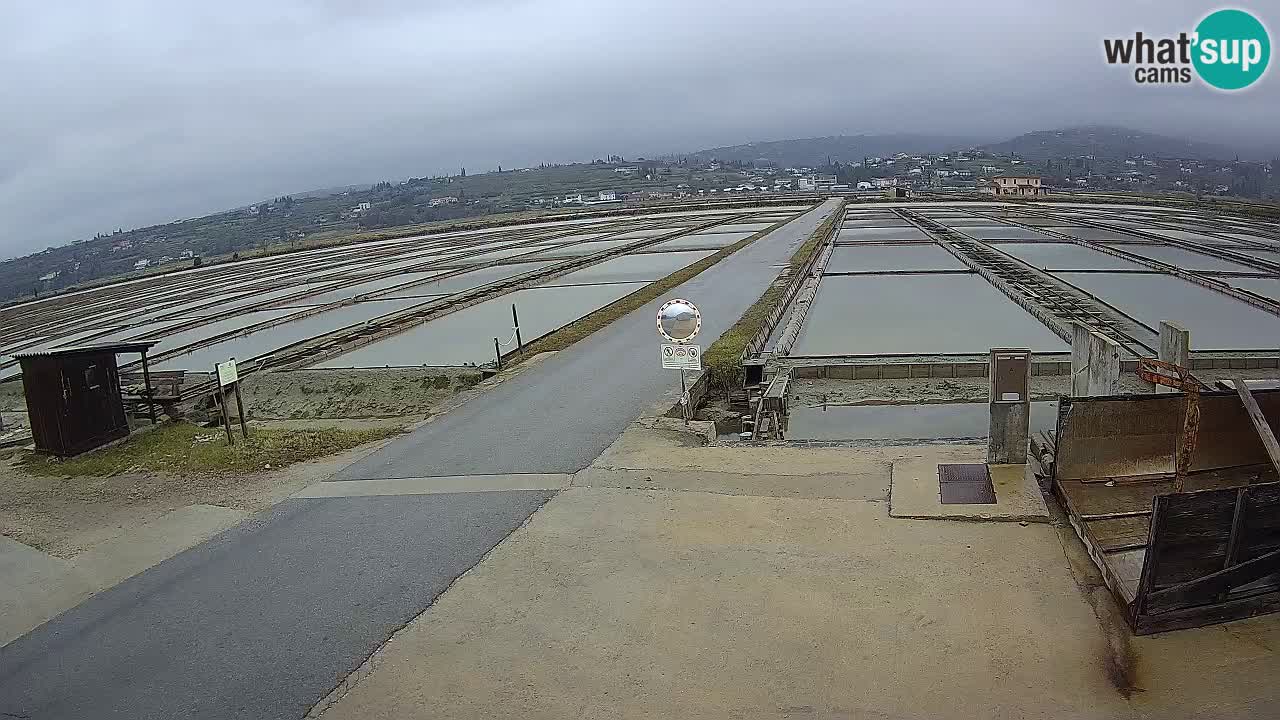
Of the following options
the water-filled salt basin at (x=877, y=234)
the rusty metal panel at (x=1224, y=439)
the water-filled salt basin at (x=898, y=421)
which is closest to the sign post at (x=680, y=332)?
the water-filled salt basin at (x=898, y=421)

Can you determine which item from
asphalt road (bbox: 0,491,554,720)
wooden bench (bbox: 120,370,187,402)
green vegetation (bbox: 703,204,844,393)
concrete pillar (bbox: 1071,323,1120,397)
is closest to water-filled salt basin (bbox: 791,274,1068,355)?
green vegetation (bbox: 703,204,844,393)

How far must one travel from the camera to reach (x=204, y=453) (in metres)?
9.20

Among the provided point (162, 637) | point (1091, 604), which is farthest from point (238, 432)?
point (1091, 604)

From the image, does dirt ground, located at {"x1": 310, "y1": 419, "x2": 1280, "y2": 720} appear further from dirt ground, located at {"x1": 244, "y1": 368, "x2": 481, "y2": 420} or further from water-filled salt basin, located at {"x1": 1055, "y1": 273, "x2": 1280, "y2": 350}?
water-filled salt basin, located at {"x1": 1055, "y1": 273, "x2": 1280, "y2": 350}

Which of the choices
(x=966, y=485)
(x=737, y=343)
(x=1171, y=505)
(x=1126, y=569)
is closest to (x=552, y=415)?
(x=737, y=343)

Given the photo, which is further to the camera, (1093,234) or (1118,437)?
(1093,234)

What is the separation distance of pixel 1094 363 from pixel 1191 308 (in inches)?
439

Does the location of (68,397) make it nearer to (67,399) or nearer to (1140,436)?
(67,399)

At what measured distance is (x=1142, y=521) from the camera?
6.01 meters

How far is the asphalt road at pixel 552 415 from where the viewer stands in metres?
8.27

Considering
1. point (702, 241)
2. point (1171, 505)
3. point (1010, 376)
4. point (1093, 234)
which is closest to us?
point (1171, 505)

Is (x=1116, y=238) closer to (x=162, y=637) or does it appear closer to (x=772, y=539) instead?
(x=772, y=539)

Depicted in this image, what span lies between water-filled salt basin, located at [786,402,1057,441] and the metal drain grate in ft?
6.86

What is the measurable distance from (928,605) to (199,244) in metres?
103
